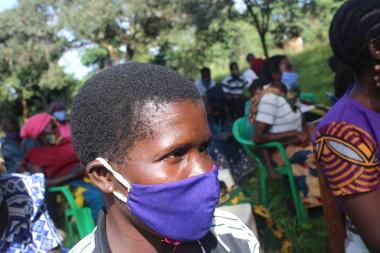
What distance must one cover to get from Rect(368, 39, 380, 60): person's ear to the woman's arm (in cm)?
227

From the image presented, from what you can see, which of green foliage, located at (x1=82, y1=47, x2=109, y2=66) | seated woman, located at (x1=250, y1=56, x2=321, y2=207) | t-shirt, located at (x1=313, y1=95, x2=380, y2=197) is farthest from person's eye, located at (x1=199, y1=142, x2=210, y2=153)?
green foliage, located at (x1=82, y1=47, x2=109, y2=66)

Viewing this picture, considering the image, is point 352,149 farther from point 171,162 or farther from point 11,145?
point 11,145

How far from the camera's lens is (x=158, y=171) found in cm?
113

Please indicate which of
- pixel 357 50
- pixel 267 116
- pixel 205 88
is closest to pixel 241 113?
pixel 205 88

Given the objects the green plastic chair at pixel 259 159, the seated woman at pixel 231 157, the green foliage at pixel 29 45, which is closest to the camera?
the green plastic chair at pixel 259 159

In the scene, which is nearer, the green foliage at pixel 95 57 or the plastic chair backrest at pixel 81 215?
the plastic chair backrest at pixel 81 215

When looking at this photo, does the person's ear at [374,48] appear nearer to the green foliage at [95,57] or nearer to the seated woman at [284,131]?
the seated woman at [284,131]

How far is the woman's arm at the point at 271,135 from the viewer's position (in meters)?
3.69

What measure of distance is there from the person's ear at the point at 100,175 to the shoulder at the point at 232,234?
0.33m

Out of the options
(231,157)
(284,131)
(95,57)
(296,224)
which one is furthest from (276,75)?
(95,57)

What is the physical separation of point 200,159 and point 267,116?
2687 mm

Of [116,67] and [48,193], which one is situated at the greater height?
[116,67]

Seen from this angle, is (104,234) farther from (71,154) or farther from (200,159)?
(71,154)

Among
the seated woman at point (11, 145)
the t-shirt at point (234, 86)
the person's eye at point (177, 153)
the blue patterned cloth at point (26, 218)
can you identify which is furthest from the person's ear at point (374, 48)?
the t-shirt at point (234, 86)
